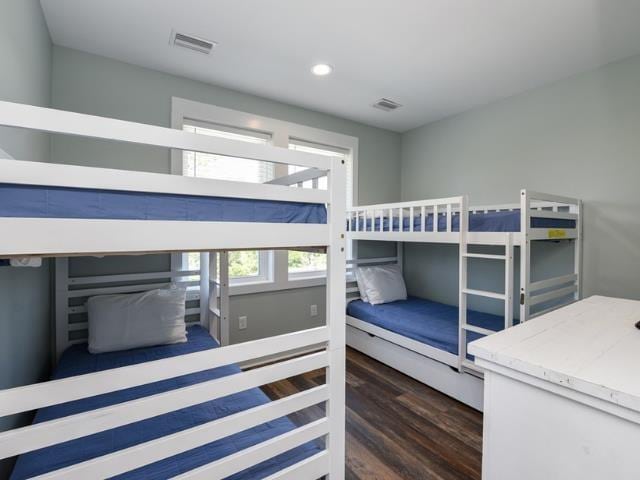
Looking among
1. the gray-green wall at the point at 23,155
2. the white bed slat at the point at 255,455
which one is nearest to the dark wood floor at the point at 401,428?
the white bed slat at the point at 255,455

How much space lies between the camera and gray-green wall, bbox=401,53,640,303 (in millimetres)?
2297

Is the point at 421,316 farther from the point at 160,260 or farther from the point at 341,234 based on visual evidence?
the point at 160,260

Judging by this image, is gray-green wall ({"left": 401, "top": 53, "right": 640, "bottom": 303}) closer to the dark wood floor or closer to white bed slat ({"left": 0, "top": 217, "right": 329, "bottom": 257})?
the dark wood floor

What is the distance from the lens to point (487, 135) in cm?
311

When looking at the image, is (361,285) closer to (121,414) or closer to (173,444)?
(173,444)

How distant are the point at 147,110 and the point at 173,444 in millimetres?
2439

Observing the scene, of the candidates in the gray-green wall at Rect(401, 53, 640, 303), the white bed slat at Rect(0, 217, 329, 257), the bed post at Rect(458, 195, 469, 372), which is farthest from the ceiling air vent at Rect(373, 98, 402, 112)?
the white bed slat at Rect(0, 217, 329, 257)

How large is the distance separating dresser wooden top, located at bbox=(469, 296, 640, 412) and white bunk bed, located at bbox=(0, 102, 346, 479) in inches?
22.3

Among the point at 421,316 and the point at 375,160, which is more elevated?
the point at 375,160

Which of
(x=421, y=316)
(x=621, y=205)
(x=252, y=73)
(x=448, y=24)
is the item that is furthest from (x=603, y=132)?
(x=252, y=73)

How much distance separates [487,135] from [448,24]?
149cm

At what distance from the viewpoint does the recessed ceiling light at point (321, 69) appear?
2.41 m

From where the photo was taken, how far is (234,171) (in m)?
2.80

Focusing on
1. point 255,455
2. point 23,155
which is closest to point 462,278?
point 255,455
